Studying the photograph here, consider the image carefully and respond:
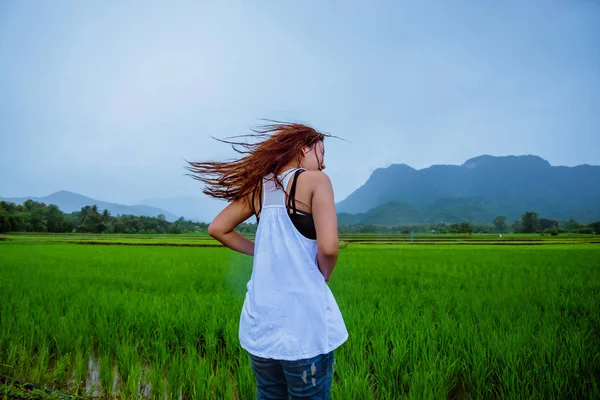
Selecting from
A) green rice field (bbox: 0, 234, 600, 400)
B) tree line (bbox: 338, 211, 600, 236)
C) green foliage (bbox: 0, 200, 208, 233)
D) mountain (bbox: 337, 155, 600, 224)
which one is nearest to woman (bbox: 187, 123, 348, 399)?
green rice field (bbox: 0, 234, 600, 400)

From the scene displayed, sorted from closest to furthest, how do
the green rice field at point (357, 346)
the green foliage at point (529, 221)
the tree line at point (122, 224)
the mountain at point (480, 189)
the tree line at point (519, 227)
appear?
1. the green rice field at point (357, 346)
2. the tree line at point (122, 224)
3. the tree line at point (519, 227)
4. the green foliage at point (529, 221)
5. the mountain at point (480, 189)

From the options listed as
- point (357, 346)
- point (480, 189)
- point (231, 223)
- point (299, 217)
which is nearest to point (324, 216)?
point (299, 217)

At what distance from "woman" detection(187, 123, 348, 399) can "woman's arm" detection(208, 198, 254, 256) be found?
0.18m

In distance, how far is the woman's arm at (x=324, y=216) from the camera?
1.14 meters

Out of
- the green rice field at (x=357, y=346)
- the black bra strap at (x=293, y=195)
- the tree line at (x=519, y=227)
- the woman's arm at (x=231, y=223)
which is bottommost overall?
the green rice field at (x=357, y=346)

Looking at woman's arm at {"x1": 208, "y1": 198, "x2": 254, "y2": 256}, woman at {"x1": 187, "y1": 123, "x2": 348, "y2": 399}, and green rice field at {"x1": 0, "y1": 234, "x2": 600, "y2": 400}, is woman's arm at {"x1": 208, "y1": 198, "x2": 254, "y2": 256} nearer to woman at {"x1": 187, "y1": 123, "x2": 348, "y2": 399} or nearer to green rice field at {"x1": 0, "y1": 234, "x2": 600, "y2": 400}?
woman at {"x1": 187, "y1": 123, "x2": 348, "y2": 399}

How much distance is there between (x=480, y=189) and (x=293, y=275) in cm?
15114

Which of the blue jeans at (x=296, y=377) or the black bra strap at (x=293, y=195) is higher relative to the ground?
the black bra strap at (x=293, y=195)

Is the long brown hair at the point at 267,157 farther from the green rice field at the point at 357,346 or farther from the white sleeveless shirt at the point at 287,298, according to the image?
the green rice field at the point at 357,346

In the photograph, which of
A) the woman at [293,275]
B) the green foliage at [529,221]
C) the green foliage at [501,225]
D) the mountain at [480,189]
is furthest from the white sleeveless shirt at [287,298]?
the mountain at [480,189]

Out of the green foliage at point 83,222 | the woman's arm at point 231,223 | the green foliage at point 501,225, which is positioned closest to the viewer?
the woman's arm at point 231,223

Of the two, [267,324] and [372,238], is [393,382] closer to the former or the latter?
[267,324]

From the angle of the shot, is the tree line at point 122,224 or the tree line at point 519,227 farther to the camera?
the tree line at point 519,227

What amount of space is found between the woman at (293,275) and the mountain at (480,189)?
63473 millimetres
